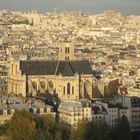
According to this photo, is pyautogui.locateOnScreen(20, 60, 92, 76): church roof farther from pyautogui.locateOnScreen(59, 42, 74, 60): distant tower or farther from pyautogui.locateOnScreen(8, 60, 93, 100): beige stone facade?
pyautogui.locateOnScreen(59, 42, 74, 60): distant tower

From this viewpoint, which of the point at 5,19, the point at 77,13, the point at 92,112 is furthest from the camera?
the point at 77,13

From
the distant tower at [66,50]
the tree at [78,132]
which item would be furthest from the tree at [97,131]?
the distant tower at [66,50]

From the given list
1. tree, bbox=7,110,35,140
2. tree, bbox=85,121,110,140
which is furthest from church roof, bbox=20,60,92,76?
tree, bbox=85,121,110,140

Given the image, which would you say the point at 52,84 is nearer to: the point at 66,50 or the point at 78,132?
the point at 66,50

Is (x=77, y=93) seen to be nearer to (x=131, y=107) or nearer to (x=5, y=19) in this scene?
(x=131, y=107)

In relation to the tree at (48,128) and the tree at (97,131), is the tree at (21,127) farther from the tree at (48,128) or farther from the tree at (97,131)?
the tree at (97,131)

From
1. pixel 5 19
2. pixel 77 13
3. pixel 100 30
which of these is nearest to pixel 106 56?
pixel 100 30

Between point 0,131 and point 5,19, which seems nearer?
point 0,131
